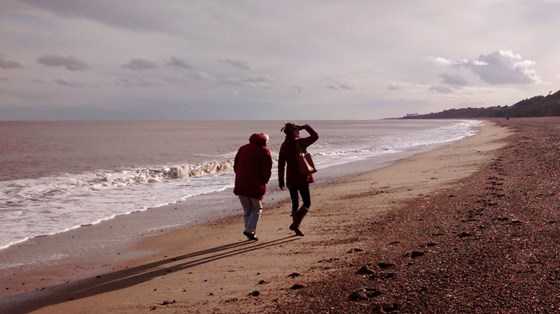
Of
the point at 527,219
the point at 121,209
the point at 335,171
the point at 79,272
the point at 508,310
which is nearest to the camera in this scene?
the point at 508,310

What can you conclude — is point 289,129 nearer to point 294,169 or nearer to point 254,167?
point 294,169

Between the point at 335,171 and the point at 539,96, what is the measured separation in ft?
503

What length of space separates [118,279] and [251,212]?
2387mm

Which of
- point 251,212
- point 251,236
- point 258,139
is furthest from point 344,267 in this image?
point 258,139

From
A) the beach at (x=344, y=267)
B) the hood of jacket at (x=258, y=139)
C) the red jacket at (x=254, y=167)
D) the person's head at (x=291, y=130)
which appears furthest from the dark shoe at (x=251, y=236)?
the person's head at (x=291, y=130)

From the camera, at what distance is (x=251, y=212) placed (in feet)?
24.9

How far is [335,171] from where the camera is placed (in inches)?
756

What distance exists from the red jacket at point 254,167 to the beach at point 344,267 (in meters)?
0.84

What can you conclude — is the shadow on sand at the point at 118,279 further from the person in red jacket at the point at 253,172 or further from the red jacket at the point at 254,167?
the red jacket at the point at 254,167

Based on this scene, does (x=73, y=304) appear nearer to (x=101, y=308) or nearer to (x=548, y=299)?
(x=101, y=308)

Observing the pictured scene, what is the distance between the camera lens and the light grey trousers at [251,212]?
7516 millimetres

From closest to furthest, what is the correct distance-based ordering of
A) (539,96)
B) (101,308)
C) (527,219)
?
(101,308), (527,219), (539,96)

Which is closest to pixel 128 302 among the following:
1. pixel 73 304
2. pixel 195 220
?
pixel 73 304

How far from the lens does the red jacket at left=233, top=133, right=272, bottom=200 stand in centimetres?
741
